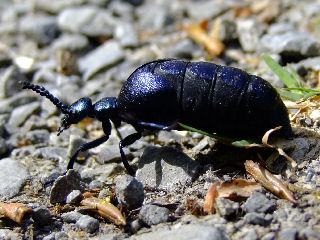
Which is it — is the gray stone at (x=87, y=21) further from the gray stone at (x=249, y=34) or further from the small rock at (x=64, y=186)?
the small rock at (x=64, y=186)

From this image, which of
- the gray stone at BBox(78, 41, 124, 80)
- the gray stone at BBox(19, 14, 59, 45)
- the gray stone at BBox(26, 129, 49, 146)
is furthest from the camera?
the gray stone at BBox(19, 14, 59, 45)

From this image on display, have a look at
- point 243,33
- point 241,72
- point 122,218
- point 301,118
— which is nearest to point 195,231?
point 122,218

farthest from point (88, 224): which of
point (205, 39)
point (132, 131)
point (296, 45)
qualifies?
point (205, 39)

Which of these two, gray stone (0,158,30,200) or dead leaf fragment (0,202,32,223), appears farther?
gray stone (0,158,30,200)

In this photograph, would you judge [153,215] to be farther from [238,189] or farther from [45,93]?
[45,93]

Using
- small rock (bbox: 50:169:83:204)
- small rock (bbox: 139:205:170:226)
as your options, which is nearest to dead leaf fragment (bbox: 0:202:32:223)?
small rock (bbox: 50:169:83:204)

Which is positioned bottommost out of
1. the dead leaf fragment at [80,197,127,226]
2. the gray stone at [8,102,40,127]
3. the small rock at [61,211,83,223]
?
the small rock at [61,211,83,223]

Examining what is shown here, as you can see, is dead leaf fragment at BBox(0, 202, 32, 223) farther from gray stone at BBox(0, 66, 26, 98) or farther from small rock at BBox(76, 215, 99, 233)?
gray stone at BBox(0, 66, 26, 98)

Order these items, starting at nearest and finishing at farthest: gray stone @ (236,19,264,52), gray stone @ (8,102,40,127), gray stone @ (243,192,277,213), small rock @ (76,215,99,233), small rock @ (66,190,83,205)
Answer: gray stone @ (243,192,277,213) < small rock @ (76,215,99,233) < small rock @ (66,190,83,205) < gray stone @ (8,102,40,127) < gray stone @ (236,19,264,52)
